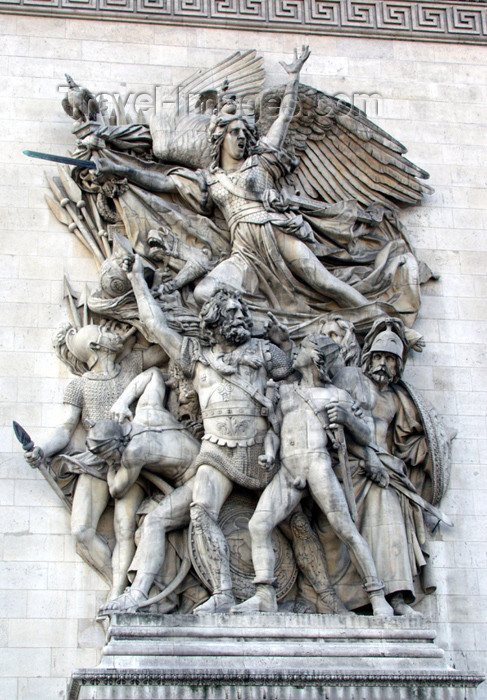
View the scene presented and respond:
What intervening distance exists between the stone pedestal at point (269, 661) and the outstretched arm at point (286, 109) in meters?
5.09

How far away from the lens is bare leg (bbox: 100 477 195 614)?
10.4 metres

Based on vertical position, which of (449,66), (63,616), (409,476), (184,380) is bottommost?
(63,616)

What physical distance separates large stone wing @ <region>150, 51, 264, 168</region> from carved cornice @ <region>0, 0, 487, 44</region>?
70cm

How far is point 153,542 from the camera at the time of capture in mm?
10664

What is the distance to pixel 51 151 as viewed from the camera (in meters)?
12.7

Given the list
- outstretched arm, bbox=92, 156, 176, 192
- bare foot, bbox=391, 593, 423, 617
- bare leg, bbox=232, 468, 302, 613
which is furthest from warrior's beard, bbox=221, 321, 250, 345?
bare foot, bbox=391, 593, 423, 617

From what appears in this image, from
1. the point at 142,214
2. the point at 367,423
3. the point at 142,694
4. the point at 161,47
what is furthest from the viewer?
the point at 161,47

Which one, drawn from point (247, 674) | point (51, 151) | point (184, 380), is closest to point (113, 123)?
point (51, 151)

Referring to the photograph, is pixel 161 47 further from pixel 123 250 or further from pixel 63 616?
pixel 63 616

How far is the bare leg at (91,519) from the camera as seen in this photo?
10891mm

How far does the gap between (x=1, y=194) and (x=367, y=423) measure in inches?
178

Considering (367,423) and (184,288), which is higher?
(184,288)

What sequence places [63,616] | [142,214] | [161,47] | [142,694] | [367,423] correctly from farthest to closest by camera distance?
[161,47] → [142,214] → [367,423] → [63,616] → [142,694]

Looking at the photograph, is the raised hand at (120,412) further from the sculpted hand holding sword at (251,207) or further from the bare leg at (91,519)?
the sculpted hand holding sword at (251,207)
